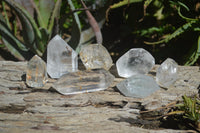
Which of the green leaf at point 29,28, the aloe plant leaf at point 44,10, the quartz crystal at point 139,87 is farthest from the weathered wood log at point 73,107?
the aloe plant leaf at point 44,10

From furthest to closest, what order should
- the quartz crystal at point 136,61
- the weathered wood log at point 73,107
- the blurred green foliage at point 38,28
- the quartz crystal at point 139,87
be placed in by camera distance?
the blurred green foliage at point 38,28, the quartz crystal at point 136,61, the quartz crystal at point 139,87, the weathered wood log at point 73,107

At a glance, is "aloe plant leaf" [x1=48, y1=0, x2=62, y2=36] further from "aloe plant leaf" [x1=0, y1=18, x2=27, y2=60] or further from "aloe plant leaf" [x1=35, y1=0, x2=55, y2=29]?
"aloe plant leaf" [x1=0, y1=18, x2=27, y2=60]

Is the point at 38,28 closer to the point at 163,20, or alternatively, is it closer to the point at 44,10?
the point at 44,10

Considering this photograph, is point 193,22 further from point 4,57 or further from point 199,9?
point 4,57

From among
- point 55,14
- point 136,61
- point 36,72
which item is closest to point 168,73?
point 136,61

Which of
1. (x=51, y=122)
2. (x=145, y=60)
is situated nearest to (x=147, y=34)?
(x=145, y=60)

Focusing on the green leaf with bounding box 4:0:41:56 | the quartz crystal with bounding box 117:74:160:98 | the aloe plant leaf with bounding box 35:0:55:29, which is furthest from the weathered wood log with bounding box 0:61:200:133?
the aloe plant leaf with bounding box 35:0:55:29

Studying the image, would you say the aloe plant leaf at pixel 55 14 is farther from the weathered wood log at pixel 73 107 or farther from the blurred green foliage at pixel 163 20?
the weathered wood log at pixel 73 107
